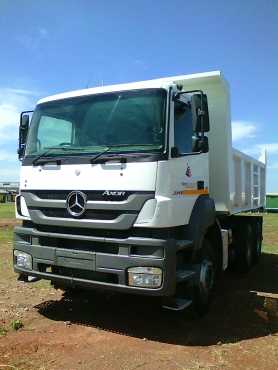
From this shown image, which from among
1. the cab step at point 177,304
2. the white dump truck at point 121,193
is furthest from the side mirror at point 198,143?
the cab step at point 177,304

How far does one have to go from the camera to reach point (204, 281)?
20.3 ft

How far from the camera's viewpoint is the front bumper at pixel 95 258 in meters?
5.19

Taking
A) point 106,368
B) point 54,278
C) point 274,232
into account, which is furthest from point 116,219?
point 274,232

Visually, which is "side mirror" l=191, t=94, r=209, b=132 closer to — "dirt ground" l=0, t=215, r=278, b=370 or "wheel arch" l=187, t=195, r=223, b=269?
"wheel arch" l=187, t=195, r=223, b=269

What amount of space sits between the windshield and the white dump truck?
1cm

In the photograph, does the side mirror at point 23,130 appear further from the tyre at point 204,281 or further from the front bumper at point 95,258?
the tyre at point 204,281

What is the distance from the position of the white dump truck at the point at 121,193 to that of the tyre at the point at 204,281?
1cm

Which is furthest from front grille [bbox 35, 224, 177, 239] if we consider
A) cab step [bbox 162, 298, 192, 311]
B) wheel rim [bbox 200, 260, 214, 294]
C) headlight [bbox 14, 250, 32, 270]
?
wheel rim [bbox 200, 260, 214, 294]

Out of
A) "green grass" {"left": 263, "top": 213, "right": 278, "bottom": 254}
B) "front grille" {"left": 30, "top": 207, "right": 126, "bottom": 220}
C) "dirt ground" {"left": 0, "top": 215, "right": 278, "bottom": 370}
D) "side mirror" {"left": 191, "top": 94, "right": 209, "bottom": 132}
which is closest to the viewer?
"dirt ground" {"left": 0, "top": 215, "right": 278, "bottom": 370}

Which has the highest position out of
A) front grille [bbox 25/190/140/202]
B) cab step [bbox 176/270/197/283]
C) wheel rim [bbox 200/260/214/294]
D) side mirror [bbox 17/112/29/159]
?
side mirror [bbox 17/112/29/159]

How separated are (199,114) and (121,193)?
1.33 metres

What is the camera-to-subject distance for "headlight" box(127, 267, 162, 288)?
17.0ft

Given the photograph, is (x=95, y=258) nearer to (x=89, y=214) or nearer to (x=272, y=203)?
(x=89, y=214)

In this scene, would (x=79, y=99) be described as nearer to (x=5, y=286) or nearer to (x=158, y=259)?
(x=158, y=259)
